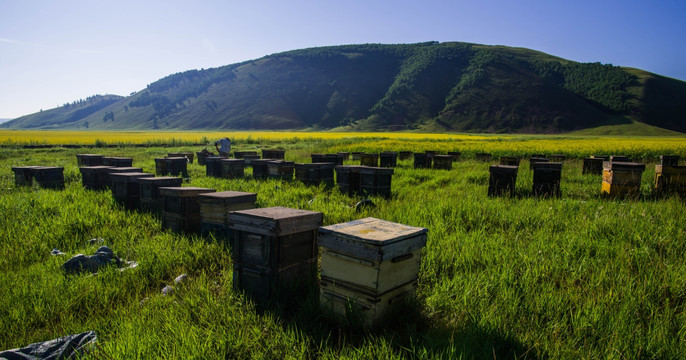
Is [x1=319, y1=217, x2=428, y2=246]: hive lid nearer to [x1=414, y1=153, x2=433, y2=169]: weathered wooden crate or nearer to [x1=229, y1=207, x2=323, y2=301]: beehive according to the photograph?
[x1=229, y1=207, x2=323, y2=301]: beehive

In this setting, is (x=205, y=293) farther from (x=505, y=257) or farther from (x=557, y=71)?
(x=557, y=71)

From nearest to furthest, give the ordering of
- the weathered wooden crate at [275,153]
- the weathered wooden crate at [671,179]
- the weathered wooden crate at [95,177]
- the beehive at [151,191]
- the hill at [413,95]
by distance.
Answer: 1. the beehive at [151,191]
2. the weathered wooden crate at [671,179]
3. the weathered wooden crate at [95,177]
4. the weathered wooden crate at [275,153]
5. the hill at [413,95]

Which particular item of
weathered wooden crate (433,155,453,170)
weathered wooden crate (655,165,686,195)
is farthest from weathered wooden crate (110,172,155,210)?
weathered wooden crate (655,165,686,195)

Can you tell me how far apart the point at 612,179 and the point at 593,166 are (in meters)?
6.75

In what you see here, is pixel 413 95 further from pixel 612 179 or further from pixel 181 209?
pixel 181 209

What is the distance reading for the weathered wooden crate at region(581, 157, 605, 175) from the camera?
49.5 feet

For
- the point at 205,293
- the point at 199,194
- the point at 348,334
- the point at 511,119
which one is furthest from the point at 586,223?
the point at 511,119

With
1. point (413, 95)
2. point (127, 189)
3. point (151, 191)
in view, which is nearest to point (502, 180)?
point (151, 191)

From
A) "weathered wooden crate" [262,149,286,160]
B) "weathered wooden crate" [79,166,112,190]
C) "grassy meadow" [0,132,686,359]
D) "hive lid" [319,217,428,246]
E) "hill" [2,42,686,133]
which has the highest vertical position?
"hill" [2,42,686,133]

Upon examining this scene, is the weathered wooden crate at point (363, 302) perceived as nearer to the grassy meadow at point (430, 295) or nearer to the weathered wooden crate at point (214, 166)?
the grassy meadow at point (430, 295)

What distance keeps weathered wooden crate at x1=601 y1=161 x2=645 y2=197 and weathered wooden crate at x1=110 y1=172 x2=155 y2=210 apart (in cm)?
1141

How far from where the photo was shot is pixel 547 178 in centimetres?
991

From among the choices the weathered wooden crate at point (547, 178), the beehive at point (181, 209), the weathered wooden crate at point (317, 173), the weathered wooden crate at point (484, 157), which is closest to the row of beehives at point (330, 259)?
the beehive at point (181, 209)

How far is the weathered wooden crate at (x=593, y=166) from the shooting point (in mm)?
15086
